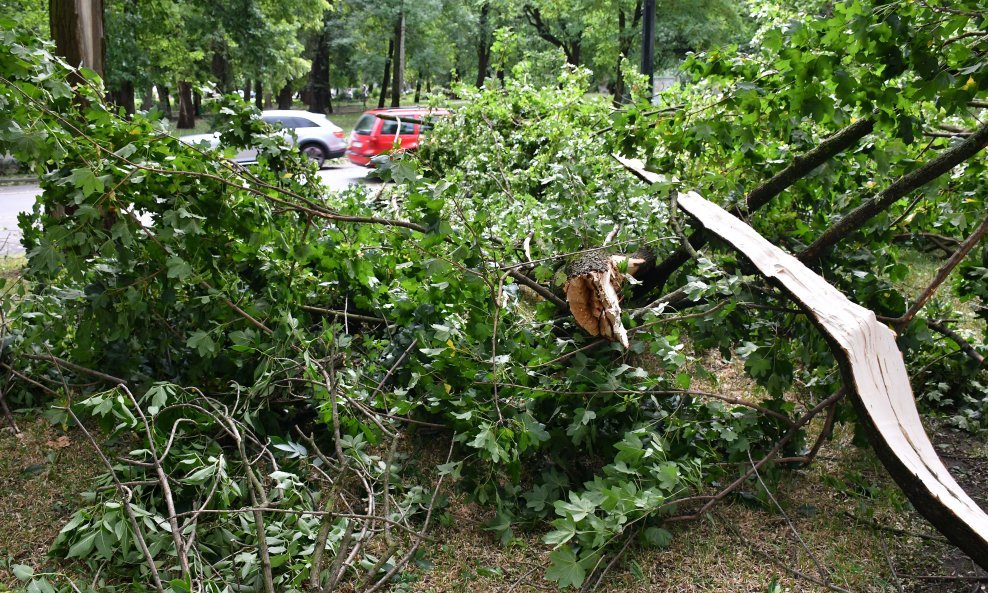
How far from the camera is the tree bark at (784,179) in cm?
396

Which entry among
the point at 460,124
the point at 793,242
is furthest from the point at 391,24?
the point at 793,242

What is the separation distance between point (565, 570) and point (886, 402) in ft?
4.10

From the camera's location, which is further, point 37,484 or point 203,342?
point 37,484

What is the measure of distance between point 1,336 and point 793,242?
13.5 ft

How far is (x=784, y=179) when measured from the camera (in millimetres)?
4168

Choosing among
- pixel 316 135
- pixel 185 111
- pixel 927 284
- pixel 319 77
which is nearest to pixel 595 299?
pixel 927 284

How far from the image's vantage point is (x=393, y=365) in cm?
370

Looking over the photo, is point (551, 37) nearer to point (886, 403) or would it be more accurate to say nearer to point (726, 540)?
point (726, 540)

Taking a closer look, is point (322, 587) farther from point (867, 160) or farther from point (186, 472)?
point (867, 160)

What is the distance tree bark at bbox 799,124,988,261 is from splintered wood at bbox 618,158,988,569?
23.8 inches

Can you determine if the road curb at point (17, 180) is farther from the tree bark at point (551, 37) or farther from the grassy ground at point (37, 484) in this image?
the tree bark at point (551, 37)

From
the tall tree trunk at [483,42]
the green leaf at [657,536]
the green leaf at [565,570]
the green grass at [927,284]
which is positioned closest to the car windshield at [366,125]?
the green grass at [927,284]

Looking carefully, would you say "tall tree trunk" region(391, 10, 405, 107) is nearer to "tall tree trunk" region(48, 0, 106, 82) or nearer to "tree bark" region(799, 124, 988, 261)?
"tall tree trunk" region(48, 0, 106, 82)

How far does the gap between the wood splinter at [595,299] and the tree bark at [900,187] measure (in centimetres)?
105
